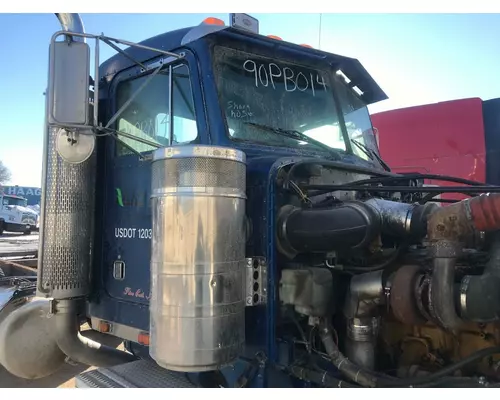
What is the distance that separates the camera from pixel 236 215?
7.30ft

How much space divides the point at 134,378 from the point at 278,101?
6.22ft

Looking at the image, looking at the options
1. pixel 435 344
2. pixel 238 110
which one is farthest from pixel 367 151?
pixel 435 344

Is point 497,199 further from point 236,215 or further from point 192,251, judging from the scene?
point 192,251

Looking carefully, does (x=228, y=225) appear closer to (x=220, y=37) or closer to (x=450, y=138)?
(x=220, y=37)

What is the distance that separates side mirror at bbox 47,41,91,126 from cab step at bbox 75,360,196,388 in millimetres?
1478

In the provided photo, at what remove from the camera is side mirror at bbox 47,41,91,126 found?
7.90ft

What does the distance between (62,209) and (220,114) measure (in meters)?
1.26

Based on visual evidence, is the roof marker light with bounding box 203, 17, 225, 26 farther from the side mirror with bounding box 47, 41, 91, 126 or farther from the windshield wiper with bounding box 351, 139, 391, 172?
the windshield wiper with bounding box 351, 139, 391, 172

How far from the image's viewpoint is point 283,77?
3045 mm

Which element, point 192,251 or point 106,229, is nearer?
point 192,251

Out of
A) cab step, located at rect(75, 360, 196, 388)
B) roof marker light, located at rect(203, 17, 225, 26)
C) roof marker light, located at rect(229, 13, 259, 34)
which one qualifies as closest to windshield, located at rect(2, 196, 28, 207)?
cab step, located at rect(75, 360, 196, 388)

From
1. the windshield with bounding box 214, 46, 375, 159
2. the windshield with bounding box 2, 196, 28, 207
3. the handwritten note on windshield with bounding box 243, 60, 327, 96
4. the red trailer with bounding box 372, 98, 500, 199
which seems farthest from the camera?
the windshield with bounding box 2, 196, 28, 207

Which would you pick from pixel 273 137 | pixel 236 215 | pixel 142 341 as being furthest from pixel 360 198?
pixel 142 341

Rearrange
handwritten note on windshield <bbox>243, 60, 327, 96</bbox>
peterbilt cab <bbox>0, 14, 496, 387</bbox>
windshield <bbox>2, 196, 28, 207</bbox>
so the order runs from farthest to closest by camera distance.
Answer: windshield <bbox>2, 196, 28, 207</bbox>
handwritten note on windshield <bbox>243, 60, 327, 96</bbox>
peterbilt cab <bbox>0, 14, 496, 387</bbox>
